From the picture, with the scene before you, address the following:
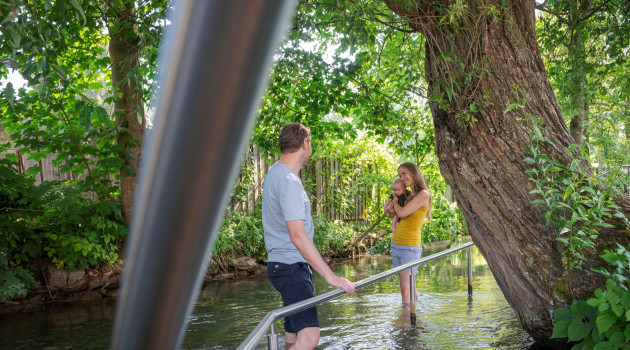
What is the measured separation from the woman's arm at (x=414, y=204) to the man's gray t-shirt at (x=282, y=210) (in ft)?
9.74

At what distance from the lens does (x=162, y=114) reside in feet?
0.77

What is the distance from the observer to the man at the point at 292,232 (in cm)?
363

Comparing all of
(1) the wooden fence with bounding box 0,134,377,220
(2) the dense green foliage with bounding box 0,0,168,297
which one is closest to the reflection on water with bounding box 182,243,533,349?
(2) the dense green foliage with bounding box 0,0,168,297

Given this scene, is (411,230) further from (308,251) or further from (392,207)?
(308,251)

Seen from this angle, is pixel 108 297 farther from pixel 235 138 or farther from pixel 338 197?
pixel 235 138

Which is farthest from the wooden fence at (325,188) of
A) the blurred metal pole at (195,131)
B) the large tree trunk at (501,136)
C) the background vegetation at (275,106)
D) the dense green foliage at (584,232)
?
the blurred metal pole at (195,131)

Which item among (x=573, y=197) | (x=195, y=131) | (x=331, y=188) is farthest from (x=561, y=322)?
(x=331, y=188)

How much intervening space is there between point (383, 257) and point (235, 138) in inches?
543

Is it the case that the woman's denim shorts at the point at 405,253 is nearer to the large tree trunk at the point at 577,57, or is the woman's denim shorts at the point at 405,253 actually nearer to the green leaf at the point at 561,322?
the large tree trunk at the point at 577,57

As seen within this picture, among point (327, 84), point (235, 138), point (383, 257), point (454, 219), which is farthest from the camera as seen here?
point (454, 219)

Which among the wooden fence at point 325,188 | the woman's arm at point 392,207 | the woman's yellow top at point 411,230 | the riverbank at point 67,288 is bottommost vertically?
the riverbank at point 67,288

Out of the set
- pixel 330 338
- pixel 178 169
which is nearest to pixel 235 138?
pixel 178 169

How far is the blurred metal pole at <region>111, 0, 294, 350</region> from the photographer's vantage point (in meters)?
0.22

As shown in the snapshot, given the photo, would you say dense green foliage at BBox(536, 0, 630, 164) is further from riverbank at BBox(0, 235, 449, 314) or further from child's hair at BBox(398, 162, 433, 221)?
riverbank at BBox(0, 235, 449, 314)
